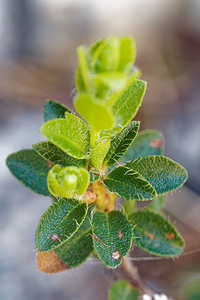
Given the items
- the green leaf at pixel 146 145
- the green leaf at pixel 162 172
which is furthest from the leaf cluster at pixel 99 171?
the green leaf at pixel 146 145

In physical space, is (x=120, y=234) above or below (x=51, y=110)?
below

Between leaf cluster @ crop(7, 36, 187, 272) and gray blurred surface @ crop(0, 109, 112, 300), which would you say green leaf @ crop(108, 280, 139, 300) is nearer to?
gray blurred surface @ crop(0, 109, 112, 300)

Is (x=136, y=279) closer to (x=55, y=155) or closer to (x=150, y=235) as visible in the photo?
(x=150, y=235)

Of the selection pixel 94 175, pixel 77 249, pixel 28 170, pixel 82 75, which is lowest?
pixel 77 249

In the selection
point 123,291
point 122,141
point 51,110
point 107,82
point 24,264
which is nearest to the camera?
point 107,82

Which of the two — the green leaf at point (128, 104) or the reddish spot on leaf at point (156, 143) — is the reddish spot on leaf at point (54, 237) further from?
the reddish spot on leaf at point (156, 143)

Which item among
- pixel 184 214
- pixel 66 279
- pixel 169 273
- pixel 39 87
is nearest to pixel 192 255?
pixel 169 273

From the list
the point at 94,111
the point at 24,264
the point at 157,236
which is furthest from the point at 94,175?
the point at 24,264

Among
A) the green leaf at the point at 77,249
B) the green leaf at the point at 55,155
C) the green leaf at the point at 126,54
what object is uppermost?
the green leaf at the point at 126,54
